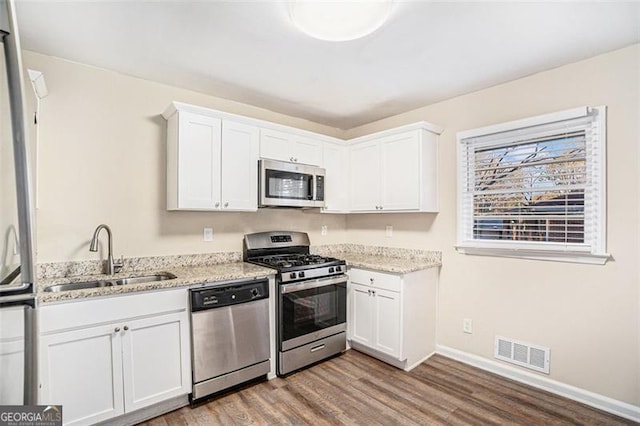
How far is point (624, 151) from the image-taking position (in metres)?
2.19

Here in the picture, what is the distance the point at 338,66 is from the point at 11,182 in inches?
84.5

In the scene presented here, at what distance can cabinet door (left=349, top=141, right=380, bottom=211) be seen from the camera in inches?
135

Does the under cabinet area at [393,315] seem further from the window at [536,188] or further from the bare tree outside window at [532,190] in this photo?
the bare tree outside window at [532,190]

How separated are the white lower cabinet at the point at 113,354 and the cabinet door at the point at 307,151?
172 cm

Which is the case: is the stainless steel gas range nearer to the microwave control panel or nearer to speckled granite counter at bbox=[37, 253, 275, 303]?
speckled granite counter at bbox=[37, 253, 275, 303]

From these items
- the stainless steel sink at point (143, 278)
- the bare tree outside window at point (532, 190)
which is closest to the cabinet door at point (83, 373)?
the stainless steel sink at point (143, 278)

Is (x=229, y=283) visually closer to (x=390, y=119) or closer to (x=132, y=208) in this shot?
(x=132, y=208)

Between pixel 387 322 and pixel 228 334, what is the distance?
1.39 metres

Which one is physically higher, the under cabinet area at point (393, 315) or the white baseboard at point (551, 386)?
the under cabinet area at point (393, 315)

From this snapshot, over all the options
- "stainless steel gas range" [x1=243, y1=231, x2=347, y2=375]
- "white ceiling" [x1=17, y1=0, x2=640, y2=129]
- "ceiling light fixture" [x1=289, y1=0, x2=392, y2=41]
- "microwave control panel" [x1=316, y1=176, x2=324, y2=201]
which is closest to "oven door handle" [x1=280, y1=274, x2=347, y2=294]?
"stainless steel gas range" [x1=243, y1=231, x2=347, y2=375]

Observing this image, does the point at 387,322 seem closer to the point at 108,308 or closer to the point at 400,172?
the point at 400,172

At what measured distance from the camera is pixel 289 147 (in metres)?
3.21

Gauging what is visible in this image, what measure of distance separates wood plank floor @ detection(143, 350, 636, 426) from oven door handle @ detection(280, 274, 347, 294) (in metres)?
0.74

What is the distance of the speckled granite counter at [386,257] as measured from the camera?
292 cm
